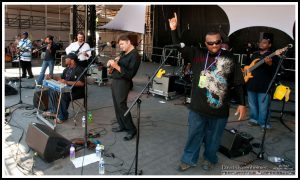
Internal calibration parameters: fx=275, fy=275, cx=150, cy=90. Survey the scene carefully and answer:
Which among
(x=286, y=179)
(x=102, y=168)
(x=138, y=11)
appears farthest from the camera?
(x=138, y=11)

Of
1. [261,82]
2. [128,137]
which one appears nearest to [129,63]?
[128,137]

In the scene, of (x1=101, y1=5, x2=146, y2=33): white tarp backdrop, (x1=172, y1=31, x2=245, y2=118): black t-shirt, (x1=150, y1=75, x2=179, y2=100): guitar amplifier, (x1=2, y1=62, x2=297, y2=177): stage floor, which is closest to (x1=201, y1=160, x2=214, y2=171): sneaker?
(x1=2, y1=62, x2=297, y2=177): stage floor

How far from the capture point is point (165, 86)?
7395 millimetres

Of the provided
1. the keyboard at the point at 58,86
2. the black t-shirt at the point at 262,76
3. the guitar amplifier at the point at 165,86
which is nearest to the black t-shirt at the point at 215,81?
the black t-shirt at the point at 262,76

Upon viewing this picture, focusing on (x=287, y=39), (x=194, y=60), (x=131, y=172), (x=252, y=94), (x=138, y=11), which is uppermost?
(x=138, y=11)

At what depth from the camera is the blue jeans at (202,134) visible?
3.28 metres

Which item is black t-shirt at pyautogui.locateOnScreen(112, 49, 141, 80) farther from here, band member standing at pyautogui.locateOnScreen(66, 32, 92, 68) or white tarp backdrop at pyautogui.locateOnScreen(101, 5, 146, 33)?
white tarp backdrop at pyautogui.locateOnScreen(101, 5, 146, 33)

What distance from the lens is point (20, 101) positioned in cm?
640

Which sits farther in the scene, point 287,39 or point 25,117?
point 287,39

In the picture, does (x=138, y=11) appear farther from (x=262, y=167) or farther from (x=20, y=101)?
(x=262, y=167)

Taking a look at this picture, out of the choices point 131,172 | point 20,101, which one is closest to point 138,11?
point 20,101

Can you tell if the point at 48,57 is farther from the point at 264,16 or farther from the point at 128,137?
the point at 264,16

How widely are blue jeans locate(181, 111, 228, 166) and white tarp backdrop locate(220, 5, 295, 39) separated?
4832 mm

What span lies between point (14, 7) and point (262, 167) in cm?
1807
